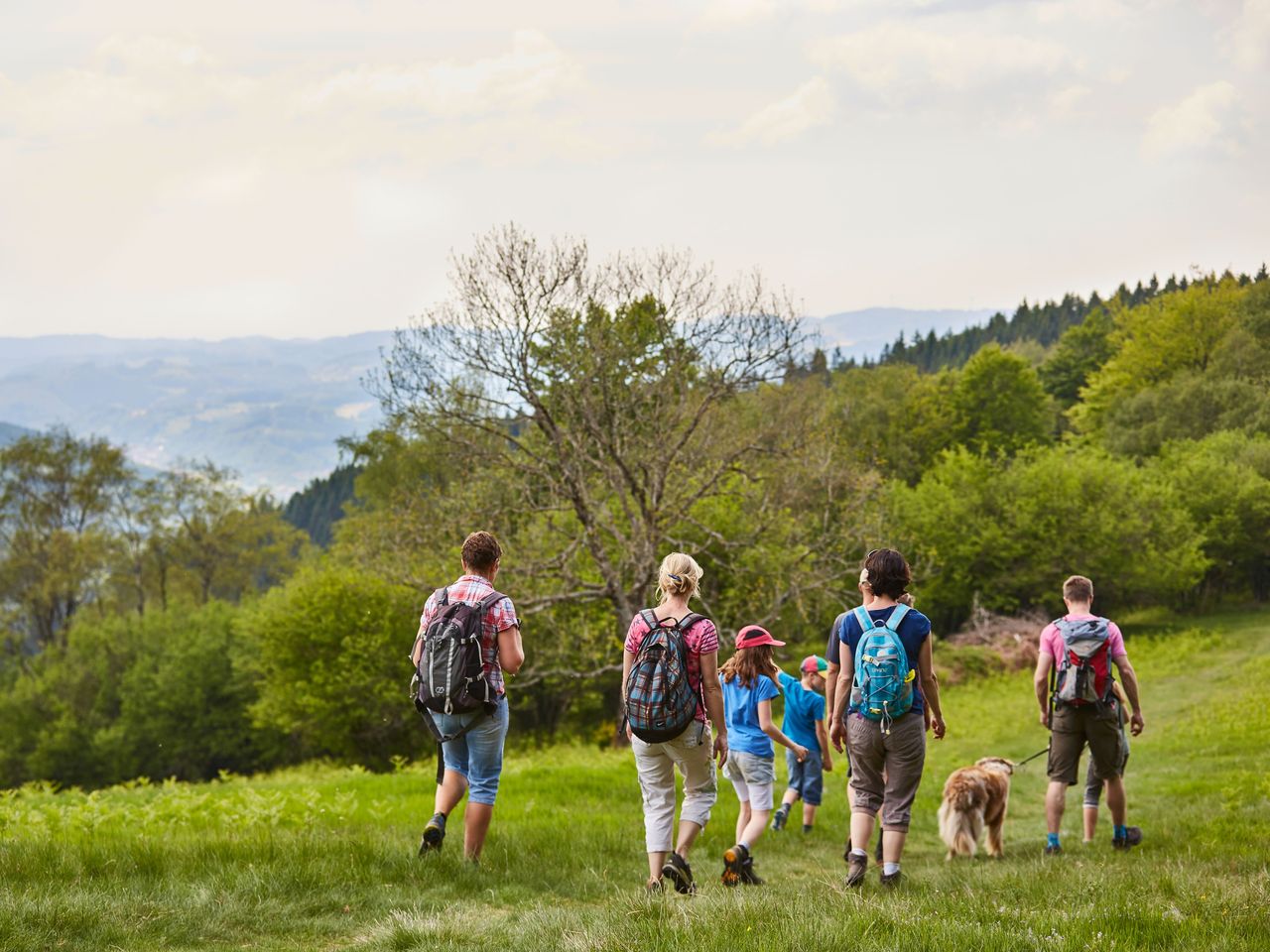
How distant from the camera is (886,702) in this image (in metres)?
6.21

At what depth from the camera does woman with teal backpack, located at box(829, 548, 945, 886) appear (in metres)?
6.21

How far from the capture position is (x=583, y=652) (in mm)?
24203

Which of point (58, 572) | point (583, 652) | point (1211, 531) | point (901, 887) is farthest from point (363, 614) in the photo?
point (1211, 531)

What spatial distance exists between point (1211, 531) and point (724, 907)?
4156cm

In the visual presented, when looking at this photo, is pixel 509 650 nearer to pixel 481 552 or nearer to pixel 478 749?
pixel 481 552

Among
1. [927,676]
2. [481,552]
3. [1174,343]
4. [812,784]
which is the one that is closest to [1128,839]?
[812,784]

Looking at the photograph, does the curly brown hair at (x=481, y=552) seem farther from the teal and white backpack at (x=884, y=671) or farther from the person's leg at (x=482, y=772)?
the teal and white backpack at (x=884, y=671)

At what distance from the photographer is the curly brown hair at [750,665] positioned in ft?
25.2

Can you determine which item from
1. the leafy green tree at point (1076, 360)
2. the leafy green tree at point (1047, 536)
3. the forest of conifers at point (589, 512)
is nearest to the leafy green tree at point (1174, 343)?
the forest of conifers at point (589, 512)

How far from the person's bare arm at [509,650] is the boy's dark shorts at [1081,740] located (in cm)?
458

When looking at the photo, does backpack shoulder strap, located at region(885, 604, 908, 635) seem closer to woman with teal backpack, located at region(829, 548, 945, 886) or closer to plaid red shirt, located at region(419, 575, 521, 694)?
woman with teal backpack, located at region(829, 548, 945, 886)

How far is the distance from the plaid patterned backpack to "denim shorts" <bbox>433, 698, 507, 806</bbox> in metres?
1.13

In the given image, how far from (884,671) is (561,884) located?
2.68 meters

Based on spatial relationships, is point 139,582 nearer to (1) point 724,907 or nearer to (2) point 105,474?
(2) point 105,474
